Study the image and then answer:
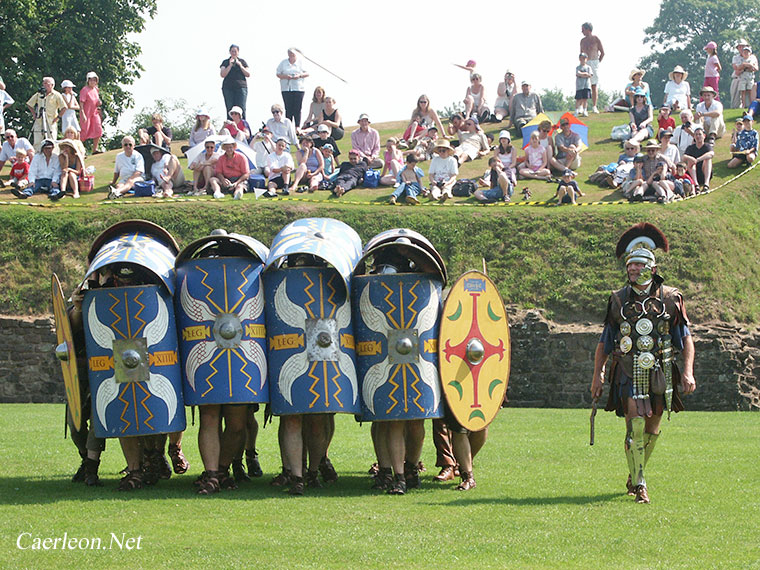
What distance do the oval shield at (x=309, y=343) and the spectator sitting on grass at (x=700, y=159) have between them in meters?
15.1

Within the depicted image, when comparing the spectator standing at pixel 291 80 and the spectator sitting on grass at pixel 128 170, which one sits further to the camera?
the spectator standing at pixel 291 80

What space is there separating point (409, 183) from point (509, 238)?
2508 mm

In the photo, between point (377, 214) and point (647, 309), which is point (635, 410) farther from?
point (377, 214)

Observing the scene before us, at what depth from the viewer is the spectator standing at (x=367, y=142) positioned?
79.7ft

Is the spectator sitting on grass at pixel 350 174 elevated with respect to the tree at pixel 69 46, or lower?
lower

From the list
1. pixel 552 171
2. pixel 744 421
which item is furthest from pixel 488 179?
pixel 744 421

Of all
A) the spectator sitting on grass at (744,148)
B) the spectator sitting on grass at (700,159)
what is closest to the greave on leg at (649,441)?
the spectator sitting on grass at (700,159)

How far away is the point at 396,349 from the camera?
9.66 meters

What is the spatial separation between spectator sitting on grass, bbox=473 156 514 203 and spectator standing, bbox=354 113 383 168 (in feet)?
9.12

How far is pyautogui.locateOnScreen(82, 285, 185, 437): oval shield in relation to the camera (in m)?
9.40

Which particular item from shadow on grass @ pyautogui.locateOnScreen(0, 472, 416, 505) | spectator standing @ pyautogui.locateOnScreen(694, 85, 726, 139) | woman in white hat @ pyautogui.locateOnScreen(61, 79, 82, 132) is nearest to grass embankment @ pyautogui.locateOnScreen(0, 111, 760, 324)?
woman in white hat @ pyautogui.locateOnScreen(61, 79, 82, 132)

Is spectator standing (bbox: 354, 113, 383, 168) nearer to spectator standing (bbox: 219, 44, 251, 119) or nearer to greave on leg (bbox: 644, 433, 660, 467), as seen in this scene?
spectator standing (bbox: 219, 44, 251, 119)

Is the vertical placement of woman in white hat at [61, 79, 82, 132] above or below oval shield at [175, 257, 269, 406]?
above

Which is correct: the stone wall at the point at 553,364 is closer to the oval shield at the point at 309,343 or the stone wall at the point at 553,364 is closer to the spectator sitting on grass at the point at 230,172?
the spectator sitting on grass at the point at 230,172
